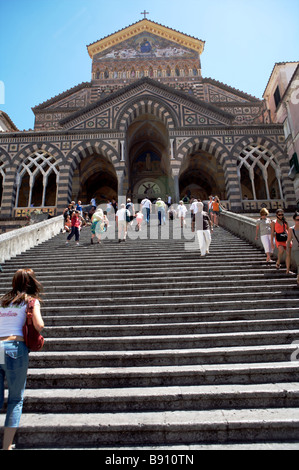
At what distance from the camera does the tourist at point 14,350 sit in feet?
8.50

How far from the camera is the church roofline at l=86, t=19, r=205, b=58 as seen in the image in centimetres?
2856

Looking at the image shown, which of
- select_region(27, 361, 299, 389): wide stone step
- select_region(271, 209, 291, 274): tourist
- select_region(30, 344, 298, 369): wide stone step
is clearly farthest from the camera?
select_region(271, 209, 291, 274): tourist

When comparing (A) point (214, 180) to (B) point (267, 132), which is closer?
(B) point (267, 132)

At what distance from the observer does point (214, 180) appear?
23.9 metres

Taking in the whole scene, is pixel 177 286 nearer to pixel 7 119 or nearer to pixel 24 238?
pixel 24 238

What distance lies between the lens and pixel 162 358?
417 cm

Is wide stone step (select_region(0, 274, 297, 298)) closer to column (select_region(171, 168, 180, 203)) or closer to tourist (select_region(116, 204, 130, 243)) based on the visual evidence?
tourist (select_region(116, 204, 130, 243))

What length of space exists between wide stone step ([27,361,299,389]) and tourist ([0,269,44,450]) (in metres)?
1.11

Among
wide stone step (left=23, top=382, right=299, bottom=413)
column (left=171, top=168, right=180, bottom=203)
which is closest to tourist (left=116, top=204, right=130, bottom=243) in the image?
wide stone step (left=23, top=382, right=299, bottom=413)

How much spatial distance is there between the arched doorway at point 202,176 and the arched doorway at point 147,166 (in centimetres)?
212

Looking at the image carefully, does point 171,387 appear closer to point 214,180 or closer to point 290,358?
point 290,358

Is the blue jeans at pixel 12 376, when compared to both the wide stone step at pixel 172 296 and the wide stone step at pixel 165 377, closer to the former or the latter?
the wide stone step at pixel 165 377

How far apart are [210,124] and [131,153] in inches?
309
